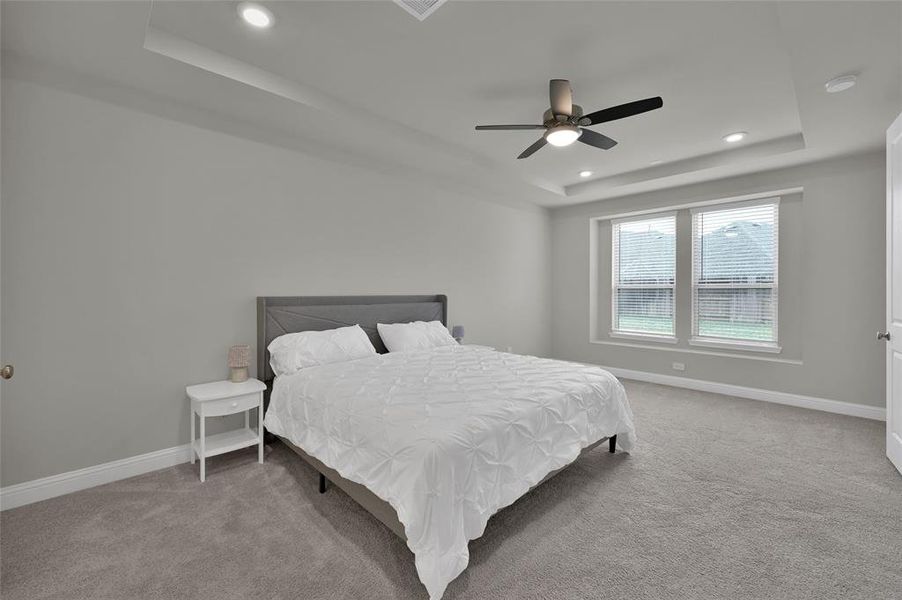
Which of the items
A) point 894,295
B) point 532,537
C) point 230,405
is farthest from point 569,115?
point 230,405

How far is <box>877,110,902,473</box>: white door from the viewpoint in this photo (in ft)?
8.86

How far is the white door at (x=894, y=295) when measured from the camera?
2701 mm

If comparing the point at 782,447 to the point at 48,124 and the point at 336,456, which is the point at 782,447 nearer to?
the point at 336,456

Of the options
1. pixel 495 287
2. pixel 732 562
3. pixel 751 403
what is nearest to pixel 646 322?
pixel 751 403

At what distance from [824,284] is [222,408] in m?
5.84

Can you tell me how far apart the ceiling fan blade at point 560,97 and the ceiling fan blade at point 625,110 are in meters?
0.14

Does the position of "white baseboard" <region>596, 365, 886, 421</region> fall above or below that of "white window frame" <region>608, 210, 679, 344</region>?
below

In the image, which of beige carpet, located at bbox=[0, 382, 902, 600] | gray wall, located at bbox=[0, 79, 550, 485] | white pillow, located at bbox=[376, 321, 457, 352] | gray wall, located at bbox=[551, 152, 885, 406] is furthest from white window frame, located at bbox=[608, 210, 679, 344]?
gray wall, located at bbox=[0, 79, 550, 485]

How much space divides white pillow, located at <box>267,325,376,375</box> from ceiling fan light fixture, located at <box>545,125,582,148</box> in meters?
2.29

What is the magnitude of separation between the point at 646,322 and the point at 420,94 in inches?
177

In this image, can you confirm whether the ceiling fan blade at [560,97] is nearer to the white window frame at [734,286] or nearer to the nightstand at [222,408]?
the nightstand at [222,408]

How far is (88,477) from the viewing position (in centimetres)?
256

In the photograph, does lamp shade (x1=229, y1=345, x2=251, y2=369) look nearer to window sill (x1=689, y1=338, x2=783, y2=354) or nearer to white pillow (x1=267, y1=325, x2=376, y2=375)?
white pillow (x1=267, y1=325, x2=376, y2=375)

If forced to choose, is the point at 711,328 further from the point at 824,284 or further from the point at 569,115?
the point at 569,115
